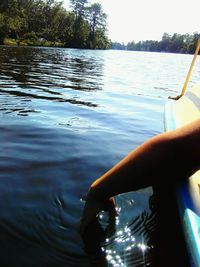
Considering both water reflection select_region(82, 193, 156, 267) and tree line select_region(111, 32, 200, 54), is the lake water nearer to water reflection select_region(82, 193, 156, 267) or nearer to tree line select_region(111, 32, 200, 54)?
water reflection select_region(82, 193, 156, 267)

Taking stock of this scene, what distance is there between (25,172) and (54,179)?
0.33 meters

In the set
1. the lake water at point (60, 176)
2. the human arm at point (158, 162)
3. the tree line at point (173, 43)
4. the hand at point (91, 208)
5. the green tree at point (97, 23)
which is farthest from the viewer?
the tree line at point (173, 43)

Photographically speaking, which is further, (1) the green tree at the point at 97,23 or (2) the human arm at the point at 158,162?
(1) the green tree at the point at 97,23

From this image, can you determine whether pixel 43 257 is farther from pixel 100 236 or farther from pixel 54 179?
pixel 54 179

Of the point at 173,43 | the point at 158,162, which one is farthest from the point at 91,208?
the point at 173,43

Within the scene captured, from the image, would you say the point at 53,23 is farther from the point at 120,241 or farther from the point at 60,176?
the point at 120,241

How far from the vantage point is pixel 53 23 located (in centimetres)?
6619

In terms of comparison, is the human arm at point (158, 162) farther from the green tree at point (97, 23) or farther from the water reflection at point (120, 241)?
the green tree at point (97, 23)

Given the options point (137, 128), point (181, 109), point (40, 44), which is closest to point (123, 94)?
point (137, 128)

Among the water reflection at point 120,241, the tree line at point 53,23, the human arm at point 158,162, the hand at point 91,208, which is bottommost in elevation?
the water reflection at point 120,241

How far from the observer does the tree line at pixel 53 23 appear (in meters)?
52.4

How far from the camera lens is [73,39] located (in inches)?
2699

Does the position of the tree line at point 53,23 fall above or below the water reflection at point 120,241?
above

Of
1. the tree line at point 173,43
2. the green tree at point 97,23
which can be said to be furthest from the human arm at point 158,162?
the tree line at point 173,43
